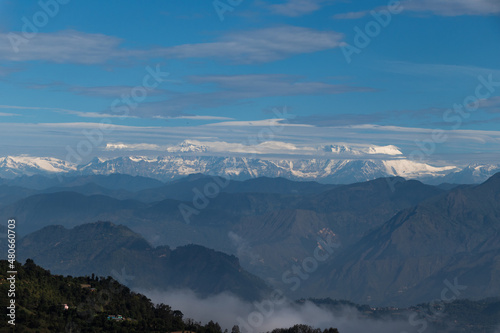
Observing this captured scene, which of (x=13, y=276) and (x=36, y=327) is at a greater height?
(x=13, y=276)

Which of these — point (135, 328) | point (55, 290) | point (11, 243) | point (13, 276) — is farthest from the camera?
point (55, 290)

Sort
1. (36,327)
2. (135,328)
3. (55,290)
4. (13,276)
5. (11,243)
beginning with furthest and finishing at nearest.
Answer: (55,290) → (13,276) → (135,328) → (36,327) → (11,243)

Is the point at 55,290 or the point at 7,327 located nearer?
the point at 7,327

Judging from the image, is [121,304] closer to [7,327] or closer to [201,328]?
[201,328]

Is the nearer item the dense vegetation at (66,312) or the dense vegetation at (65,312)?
the dense vegetation at (65,312)

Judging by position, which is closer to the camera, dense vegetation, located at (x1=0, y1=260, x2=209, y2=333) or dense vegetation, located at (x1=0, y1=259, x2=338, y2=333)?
dense vegetation, located at (x1=0, y1=259, x2=338, y2=333)

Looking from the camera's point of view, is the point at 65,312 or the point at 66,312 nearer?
the point at 65,312

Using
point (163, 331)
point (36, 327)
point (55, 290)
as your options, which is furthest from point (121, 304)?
point (36, 327)

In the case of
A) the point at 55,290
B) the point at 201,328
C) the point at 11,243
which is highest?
the point at 11,243

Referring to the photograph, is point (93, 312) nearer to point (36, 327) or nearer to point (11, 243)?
point (36, 327)

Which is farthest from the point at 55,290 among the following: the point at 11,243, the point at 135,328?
the point at 11,243
